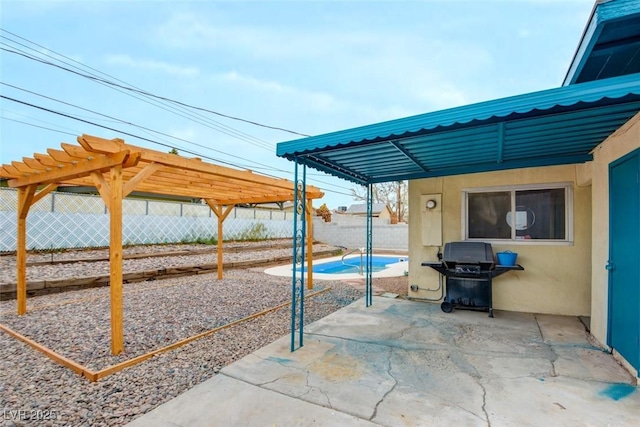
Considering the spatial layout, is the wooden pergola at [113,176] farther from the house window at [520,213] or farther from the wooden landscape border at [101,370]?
the house window at [520,213]

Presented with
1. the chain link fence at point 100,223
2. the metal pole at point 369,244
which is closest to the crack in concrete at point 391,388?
the metal pole at point 369,244

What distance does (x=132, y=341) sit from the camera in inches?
145

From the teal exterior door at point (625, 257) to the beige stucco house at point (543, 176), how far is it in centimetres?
1

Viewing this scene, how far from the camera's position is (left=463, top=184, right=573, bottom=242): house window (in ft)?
15.6

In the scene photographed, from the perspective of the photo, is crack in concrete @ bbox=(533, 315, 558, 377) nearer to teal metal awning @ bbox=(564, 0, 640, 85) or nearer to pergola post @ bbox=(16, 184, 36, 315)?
teal metal awning @ bbox=(564, 0, 640, 85)

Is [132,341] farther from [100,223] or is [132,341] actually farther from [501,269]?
[100,223]

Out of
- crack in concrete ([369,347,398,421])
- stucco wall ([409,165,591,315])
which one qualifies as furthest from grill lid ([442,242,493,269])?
Result: crack in concrete ([369,347,398,421])

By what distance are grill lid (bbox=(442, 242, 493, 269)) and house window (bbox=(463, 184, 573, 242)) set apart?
0.50 metres

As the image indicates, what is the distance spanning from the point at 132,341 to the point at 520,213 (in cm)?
587

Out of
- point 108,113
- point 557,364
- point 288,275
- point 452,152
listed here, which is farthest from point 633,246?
point 108,113

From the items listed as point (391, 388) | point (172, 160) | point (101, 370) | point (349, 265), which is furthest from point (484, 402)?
point (349, 265)

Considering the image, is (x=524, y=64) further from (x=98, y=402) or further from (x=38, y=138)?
(x=38, y=138)

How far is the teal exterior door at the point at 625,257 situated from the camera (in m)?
2.68

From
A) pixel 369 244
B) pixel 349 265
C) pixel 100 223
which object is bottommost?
pixel 349 265
